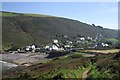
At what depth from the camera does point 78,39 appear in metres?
147

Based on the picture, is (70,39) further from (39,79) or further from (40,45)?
(39,79)

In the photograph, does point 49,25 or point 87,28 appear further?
point 87,28

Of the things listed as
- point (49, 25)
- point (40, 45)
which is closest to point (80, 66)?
point (40, 45)

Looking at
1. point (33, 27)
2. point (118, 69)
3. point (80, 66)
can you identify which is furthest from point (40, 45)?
point (118, 69)

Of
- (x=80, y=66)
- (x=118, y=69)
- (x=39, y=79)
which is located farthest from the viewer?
(x=80, y=66)

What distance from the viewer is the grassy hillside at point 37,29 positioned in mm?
122188

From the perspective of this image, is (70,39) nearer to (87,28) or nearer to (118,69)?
(87,28)

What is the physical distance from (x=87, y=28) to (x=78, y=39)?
29.9 m

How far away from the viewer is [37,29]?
5674 inches

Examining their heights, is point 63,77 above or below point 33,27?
below

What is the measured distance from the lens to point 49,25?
154625 millimetres

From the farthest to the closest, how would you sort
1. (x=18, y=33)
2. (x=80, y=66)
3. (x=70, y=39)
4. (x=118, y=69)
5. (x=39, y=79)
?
1. (x=70, y=39)
2. (x=18, y=33)
3. (x=80, y=66)
4. (x=39, y=79)
5. (x=118, y=69)

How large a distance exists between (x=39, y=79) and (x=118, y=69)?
6.85m

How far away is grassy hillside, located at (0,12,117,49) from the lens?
122188mm
